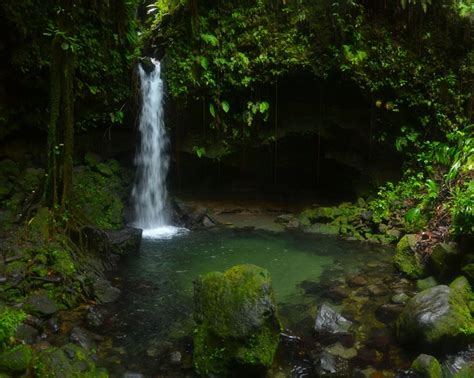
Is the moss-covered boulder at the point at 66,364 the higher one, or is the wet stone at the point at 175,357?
the moss-covered boulder at the point at 66,364

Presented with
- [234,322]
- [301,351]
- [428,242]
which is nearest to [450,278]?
[428,242]

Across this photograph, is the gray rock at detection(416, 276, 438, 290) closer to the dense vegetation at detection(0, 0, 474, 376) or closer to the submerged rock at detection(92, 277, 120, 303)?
the dense vegetation at detection(0, 0, 474, 376)

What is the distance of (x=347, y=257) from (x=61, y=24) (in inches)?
253

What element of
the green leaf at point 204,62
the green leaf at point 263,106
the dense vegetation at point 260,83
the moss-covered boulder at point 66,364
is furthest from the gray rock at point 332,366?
the green leaf at point 204,62

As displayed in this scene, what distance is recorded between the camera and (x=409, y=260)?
7180mm

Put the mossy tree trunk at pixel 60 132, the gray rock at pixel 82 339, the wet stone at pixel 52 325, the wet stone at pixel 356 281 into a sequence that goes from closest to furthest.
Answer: the gray rock at pixel 82 339
the wet stone at pixel 52 325
the wet stone at pixel 356 281
the mossy tree trunk at pixel 60 132

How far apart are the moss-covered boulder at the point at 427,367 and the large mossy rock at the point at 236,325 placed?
56.9 inches

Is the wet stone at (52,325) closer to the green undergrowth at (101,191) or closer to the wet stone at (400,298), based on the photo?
the green undergrowth at (101,191)

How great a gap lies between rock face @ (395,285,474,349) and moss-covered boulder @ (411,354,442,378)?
0.28 metres

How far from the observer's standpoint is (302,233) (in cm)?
979

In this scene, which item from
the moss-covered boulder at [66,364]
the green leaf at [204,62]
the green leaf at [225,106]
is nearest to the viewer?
the moss-covered boulder at [66,364]

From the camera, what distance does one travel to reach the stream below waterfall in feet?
15.8

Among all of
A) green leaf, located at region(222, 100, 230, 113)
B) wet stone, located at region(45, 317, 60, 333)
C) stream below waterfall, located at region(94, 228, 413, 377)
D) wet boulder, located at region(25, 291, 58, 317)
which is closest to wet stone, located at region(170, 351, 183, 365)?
stream below waterfall, located at region(94, 228, 413, 377)

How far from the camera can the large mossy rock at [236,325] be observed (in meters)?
4.39
